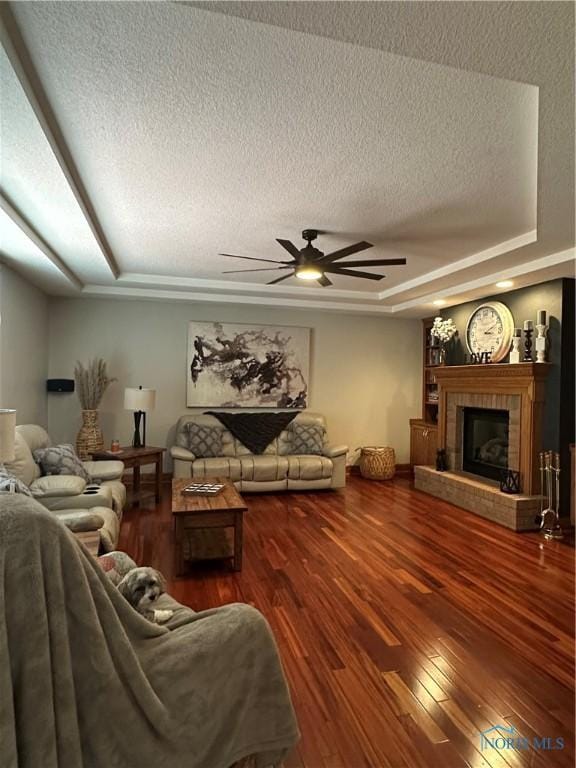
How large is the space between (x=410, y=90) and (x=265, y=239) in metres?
2.02

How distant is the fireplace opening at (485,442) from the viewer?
4.93 meters

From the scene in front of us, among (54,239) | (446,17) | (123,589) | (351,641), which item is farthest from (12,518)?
(54,239)

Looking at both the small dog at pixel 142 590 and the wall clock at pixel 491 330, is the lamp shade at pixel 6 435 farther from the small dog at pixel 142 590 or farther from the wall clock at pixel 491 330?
the wall clock at pixel 491 330

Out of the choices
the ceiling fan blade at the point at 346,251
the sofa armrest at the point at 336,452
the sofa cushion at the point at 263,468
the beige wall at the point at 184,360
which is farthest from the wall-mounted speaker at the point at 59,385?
the ceiling fan blade at the point at 346,251

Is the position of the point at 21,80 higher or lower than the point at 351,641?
higher

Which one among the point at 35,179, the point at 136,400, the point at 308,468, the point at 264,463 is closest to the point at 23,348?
the point at 136,400

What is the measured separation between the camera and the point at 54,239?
339 cm

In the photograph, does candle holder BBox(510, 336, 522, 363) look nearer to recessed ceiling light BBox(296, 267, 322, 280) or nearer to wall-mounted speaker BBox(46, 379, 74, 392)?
recessed ceiling light BBox(296, 267, 322, 280)

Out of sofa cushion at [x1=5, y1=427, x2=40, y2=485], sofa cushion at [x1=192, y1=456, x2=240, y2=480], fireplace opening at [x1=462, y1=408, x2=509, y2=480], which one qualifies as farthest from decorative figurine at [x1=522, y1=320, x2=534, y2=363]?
sofa cushion at [x1=5, y1=427, x2=40, y2=485]

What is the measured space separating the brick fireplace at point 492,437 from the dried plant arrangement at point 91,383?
4319 millimetres

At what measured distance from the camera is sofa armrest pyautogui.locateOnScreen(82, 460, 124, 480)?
391cm

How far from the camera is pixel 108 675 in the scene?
0.99 m

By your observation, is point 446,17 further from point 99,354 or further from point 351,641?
point 99,354

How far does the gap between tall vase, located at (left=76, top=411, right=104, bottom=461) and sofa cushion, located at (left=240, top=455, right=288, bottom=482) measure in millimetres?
1760
